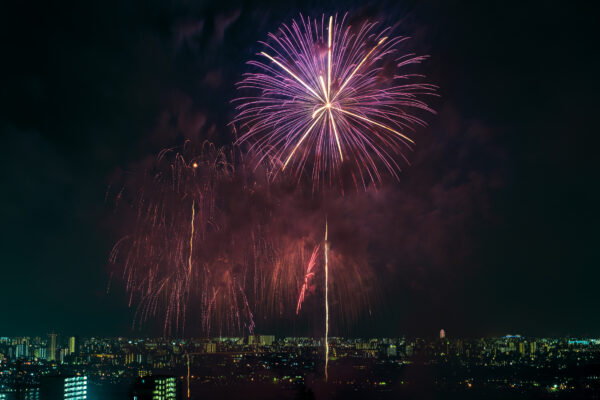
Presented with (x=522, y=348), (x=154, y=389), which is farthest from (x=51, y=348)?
(x=522, y=348)

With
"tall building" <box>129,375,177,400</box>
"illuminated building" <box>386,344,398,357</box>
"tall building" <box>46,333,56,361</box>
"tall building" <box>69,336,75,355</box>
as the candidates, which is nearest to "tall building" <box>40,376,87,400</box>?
"tall building" <box>129,375,177,400</box>

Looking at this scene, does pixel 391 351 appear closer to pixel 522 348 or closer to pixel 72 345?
pixel 522 348

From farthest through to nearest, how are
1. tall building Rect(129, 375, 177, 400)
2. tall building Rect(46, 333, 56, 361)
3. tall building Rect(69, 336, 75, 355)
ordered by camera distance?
1. tall building Rect(69, 336, 75, 355)
2. tall building Rect(46, 333, 56, 361)
3. tall building Rect(129, 375, 177, 400)

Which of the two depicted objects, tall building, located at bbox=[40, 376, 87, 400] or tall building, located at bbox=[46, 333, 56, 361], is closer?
tall building, located at bbox=[40, 376, 87, 400]

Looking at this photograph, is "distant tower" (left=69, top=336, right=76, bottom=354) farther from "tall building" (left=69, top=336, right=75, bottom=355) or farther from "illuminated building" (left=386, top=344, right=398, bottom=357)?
"illuminated building" (left=386, top=344, right=398, bottom=357)

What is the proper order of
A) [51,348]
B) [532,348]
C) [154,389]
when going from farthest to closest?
1. [532,348]
2. [51,348]
3. [154,389]
